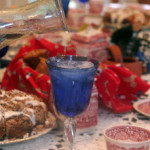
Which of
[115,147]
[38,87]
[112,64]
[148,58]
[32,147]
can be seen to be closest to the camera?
[115,147]

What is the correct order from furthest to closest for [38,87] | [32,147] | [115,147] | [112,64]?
1. [112,64]
2. [38,87]
3. [32,147]
4. [115,147]

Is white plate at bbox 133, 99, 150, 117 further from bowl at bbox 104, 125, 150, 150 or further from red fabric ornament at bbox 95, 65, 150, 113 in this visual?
bowl at bbox 104, 125, 150, 150

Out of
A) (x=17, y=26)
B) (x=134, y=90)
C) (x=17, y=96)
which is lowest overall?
(x=134, y=90)

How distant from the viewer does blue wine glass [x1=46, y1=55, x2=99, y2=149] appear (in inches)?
24.4

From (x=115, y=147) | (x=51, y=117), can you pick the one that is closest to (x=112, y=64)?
(x=51, y=117)

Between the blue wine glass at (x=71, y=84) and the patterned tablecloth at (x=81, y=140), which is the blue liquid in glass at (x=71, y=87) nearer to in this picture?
the blue wine glass at (x=71, y=84)

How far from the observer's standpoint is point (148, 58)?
1278mm

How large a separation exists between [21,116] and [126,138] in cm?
24

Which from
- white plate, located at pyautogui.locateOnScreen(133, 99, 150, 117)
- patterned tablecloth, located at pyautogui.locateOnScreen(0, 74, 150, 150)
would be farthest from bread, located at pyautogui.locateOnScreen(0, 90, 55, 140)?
white plate, located at pyautogui.locateOnScreen(133, 99, 150, 117)

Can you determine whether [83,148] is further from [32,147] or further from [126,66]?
[126,66]

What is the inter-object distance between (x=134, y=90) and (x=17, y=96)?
0.39 metres

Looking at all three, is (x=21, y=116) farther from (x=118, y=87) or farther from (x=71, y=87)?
(x=118, y=87)

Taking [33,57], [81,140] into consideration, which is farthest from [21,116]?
[33,57]

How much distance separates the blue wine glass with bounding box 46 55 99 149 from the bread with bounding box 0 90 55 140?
0.12 m
